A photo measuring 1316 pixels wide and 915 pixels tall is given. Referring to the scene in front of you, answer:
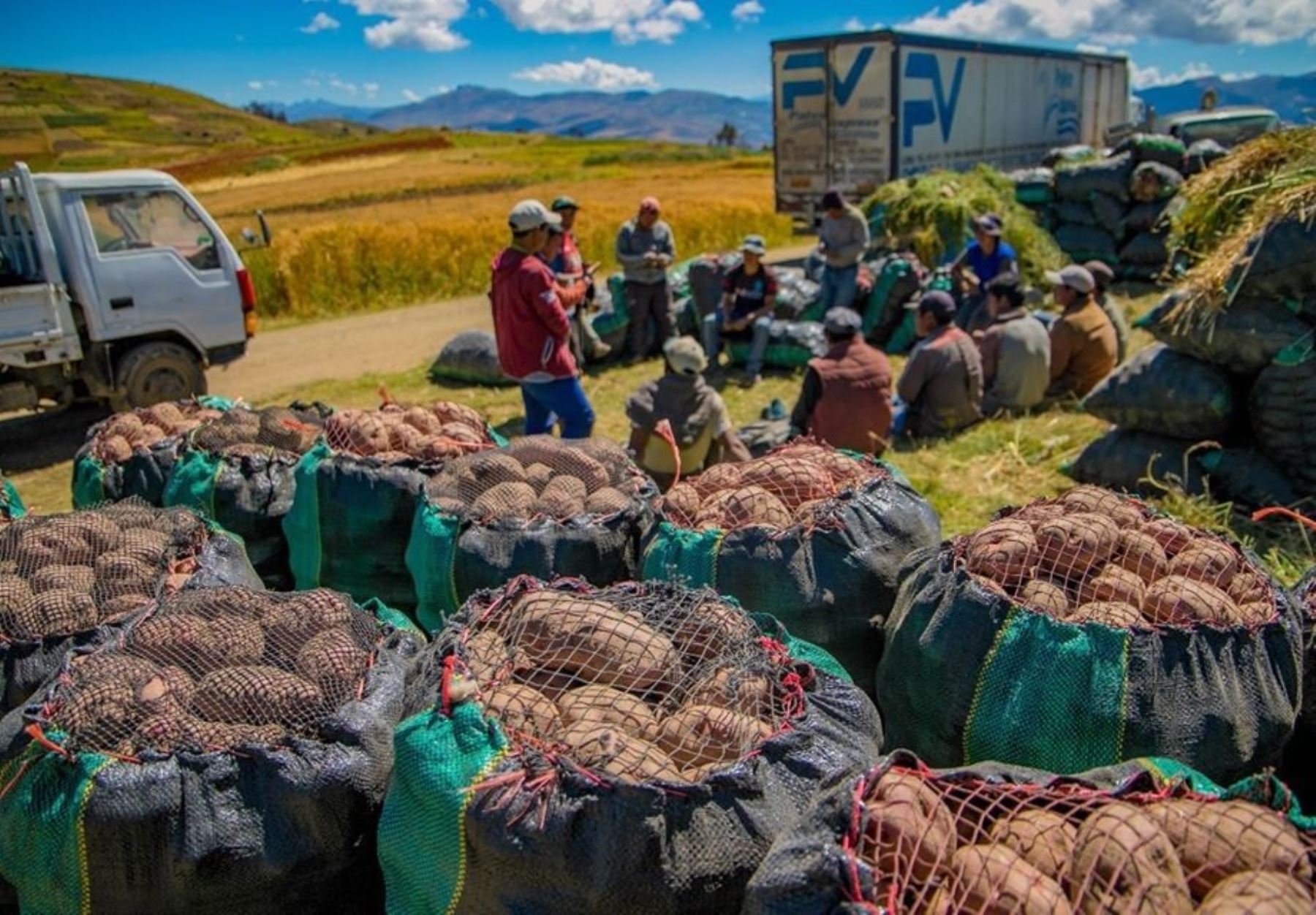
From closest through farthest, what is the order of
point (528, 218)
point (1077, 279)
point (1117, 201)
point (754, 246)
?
point (528, 218) → point (1077, 279) → point (754, 246) → point (1117, 201)

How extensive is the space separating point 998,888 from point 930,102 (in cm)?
1747

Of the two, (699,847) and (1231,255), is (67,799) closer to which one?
(699,847)

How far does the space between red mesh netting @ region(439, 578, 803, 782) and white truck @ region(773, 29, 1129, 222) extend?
600 inches

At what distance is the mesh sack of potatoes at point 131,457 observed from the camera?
15.5ft

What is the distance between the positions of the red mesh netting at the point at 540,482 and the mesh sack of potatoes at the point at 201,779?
1.03 meters

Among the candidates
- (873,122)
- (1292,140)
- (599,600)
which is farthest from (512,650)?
(873,122)

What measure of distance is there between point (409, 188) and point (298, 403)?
1375 inches

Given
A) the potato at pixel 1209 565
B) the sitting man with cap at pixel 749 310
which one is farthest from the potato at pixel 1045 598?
the sitting man with cap at pixel 749 310

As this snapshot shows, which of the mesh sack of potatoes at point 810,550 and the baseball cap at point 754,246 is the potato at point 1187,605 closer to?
the mesh sack of potatoes at point 810,550

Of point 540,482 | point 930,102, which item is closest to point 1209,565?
point 540,482

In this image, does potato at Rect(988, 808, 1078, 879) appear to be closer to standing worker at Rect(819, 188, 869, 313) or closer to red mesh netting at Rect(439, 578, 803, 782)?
red mesh netting at Rect(439, 578, 803, 782)

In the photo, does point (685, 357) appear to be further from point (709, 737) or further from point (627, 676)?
point (709, 737)

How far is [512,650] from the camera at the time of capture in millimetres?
2615

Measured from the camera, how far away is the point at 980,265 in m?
9.75
